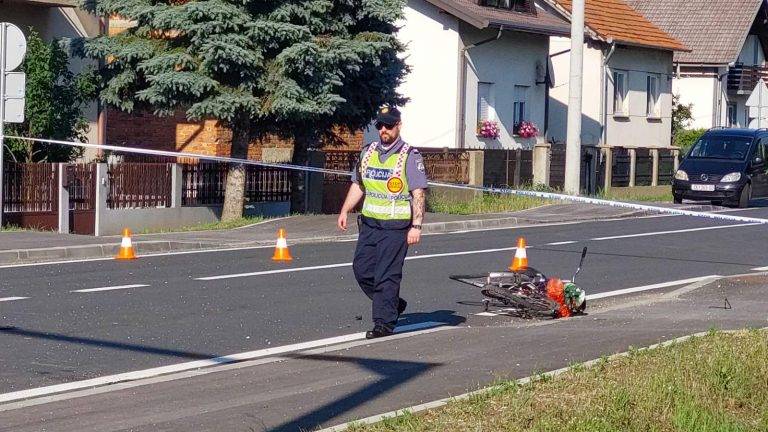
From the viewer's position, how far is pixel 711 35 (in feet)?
192

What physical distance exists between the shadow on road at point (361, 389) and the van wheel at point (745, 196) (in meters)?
23.6

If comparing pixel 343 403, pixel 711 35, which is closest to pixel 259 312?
pixel 343 403

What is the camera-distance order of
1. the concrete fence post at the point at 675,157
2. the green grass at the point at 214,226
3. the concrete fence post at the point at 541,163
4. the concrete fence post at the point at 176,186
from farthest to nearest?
the concrete fence post at the point at 675,157 < the concrete fence post at the point at 541,163 < the concrete fence post at the point at 176,186 < the green grass at the point at 214,226

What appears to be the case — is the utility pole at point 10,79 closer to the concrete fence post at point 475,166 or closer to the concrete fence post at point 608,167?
the concrete fence post at point 475,166

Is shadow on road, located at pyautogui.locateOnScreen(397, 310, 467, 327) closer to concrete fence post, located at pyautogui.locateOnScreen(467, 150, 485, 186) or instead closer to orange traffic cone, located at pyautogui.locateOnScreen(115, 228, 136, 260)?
orange traffic cone, located at pyautogui.locateOnScreen(115, 228, 136, 260)

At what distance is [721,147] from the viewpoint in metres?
33.0

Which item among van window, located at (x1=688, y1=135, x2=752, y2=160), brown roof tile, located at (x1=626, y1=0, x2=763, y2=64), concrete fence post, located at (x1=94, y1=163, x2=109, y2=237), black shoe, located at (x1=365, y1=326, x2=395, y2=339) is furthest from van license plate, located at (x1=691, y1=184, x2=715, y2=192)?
brown roof tile, located at (x1=626, y1=0, x2=763, y2=64)

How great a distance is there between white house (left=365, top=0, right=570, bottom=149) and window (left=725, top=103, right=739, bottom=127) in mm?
23995

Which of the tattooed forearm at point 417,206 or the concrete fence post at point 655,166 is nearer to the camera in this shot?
the tattooed forearm at point 417,206

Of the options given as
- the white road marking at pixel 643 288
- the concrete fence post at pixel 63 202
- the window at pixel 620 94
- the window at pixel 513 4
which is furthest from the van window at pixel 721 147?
the white road marking at pixel 643 288

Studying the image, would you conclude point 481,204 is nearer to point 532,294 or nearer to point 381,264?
point 532,294

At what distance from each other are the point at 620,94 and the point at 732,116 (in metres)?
17.3

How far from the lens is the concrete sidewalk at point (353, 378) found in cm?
739

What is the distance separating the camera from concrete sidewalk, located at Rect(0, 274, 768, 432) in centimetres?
739
